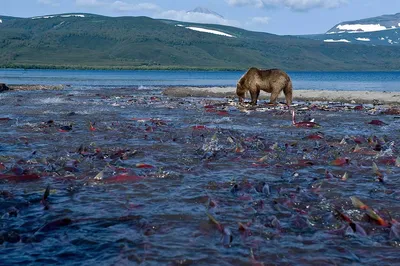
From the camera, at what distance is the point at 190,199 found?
26.8ft

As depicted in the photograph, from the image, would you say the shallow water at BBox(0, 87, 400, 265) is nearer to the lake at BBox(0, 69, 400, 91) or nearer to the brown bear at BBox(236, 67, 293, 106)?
the brown bear at BBox(236, 67, 293, 106)

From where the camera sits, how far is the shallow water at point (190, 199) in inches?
233

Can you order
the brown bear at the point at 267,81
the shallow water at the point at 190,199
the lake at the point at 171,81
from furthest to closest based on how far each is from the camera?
the lake at the point at 171,81 → the brown bear at the point at 267,81 → the shallow water at the point at 190,199

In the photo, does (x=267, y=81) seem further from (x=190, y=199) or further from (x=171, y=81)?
(x=171, y=81)

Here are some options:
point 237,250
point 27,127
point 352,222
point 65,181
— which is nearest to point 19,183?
point 65,181

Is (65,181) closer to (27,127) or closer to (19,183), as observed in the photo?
(19,183)

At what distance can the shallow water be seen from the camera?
5920 mm

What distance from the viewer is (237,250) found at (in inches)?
234

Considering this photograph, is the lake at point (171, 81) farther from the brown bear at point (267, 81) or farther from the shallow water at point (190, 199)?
the shallow water at point (190, 199)

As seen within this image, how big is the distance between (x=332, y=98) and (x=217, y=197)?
30.7 meters

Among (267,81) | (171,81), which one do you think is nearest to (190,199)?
(267,81)

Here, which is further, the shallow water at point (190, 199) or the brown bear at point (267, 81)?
the brown bear at point (267, 81)

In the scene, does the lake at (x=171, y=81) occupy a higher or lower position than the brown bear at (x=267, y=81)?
lower

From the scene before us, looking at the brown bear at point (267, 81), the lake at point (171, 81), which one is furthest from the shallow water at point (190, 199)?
the lake at point (171, 81)
